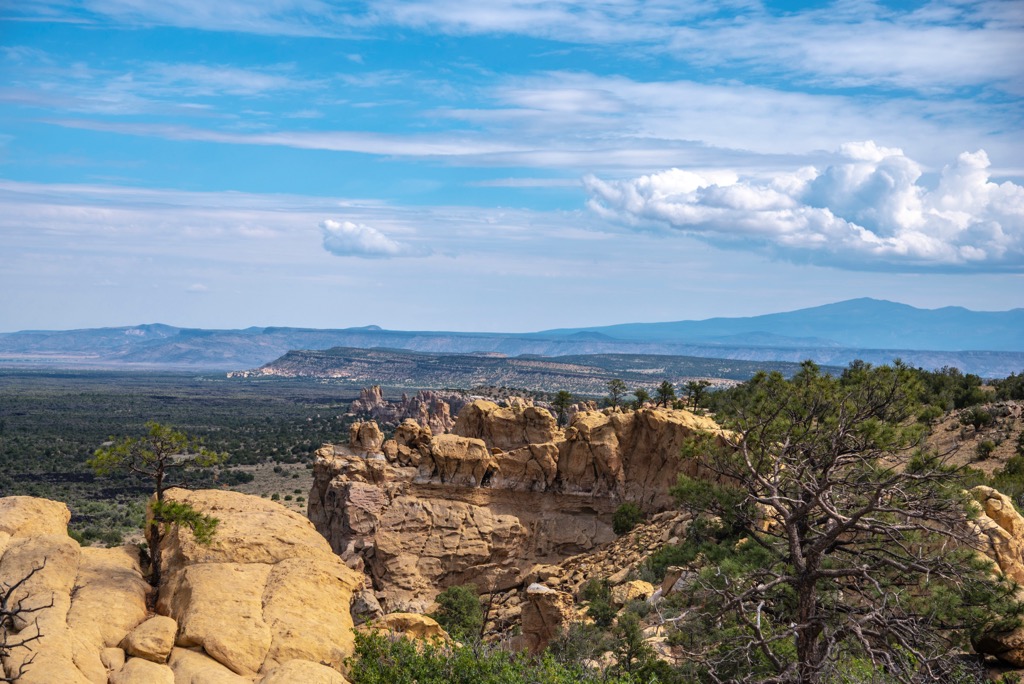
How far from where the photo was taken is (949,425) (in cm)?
5156

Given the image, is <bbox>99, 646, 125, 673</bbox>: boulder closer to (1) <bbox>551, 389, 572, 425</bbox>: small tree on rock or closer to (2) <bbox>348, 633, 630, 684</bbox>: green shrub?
(2) <bbox>348, 633, 630, 684</bbox>: green shrub

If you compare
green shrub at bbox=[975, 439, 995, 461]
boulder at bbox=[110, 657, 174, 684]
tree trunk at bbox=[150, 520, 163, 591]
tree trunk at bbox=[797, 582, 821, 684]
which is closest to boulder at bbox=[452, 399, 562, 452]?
green shrub at bbox=[975, 439, 995, 461]

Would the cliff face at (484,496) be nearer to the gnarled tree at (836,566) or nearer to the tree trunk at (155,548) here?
the gnarled tree at (836,566)

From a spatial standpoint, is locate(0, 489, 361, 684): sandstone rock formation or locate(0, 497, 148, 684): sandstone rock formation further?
locate(0, 489, 361, 684): sandstone rock formation

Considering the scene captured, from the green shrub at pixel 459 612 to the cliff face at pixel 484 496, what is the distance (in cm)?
603

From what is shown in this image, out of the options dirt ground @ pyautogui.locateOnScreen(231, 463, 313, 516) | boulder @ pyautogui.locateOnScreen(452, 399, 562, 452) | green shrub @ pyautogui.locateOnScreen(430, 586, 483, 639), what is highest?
boulder @ pyautogui.locateOnScreen(452, 399, 562, 452)

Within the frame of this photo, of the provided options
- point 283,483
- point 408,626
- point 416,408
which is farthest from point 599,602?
point 416,408

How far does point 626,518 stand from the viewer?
42.3 m

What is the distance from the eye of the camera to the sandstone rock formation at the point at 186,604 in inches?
761

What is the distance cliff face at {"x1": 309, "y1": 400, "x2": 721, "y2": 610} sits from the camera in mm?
42188

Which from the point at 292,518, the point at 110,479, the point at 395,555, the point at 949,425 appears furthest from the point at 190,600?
the point at 110,479

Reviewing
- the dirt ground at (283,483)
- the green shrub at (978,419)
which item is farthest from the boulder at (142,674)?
the dirt ground at (283,483)

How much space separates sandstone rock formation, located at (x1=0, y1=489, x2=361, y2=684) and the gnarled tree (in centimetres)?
930

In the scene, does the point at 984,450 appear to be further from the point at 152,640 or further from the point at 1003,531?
the point at 152,640
